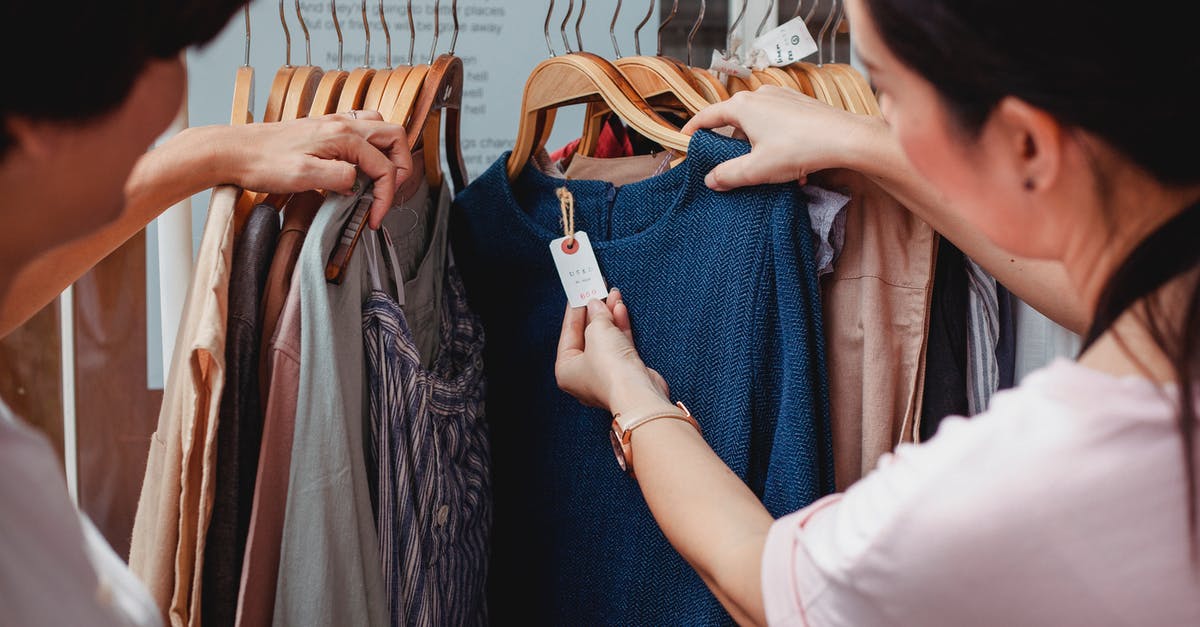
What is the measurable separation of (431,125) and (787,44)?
1.52ft

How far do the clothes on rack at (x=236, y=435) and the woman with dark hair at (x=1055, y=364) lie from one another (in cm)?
58

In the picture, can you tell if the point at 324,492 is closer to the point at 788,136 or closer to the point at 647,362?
the point at 647,362

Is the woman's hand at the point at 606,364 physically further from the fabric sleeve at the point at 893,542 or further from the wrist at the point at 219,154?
the wrist at the point at 219,154

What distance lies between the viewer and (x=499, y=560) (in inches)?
51.9

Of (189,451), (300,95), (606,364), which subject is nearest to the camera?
(189,451)

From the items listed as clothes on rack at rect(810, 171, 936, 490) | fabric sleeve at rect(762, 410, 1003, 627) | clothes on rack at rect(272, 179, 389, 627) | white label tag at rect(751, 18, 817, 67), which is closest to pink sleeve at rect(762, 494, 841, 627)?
fabric sleeve at rect(762, 410, 1003, 627)

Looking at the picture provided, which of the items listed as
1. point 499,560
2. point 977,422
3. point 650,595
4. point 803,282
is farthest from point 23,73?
point 499,560

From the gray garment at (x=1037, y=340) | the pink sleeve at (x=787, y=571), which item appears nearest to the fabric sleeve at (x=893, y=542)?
the pink sleeve at (x=787, y=571)

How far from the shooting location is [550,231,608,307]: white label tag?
3.76 ft

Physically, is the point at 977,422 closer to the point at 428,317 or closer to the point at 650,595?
the point at 650,595

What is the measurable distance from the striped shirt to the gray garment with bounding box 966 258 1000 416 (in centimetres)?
58

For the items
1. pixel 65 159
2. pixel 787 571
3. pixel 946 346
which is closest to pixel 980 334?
pixel 946 346

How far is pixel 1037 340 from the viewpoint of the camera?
1021 millimetres

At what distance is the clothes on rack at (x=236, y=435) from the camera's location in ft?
3.14
